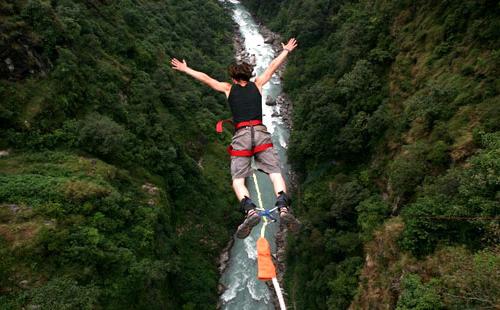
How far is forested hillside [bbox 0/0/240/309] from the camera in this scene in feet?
63.9

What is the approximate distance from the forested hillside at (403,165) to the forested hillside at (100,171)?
786 cm

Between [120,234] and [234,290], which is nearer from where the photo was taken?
[120,234]

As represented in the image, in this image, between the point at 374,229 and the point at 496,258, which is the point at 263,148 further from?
the point at 374,229

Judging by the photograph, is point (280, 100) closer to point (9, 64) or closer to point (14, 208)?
point (9, 64)

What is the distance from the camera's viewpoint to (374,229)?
70.7 ft

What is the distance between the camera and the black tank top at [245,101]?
6984 millimetres

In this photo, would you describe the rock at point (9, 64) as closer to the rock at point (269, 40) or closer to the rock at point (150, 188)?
the rock at point (150, 188)

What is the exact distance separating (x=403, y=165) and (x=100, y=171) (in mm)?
18079

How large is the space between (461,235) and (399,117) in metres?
10.7

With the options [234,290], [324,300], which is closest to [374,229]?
[324,300]

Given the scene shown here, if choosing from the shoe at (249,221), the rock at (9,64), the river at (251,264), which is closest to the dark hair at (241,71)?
the shoe at (249,221)

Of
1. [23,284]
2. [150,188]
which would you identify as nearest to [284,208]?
[23,284]

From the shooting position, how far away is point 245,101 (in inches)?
276

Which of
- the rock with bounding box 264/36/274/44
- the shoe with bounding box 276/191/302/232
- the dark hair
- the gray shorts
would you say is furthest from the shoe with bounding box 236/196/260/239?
the rock with bounding box 264/36/274/44
